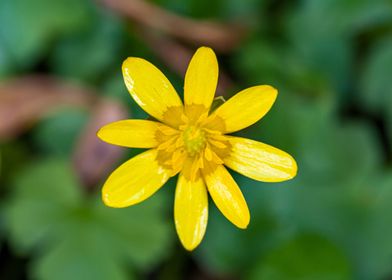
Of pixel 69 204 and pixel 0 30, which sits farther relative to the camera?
pixel 0 30

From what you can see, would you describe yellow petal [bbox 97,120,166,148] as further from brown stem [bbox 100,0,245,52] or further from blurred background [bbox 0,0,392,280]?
brown stem [bbox 100,0,245,52]

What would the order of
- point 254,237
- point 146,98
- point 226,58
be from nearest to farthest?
point 146,98
point 254,237
point 226,58

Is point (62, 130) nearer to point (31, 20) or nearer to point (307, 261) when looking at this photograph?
point (31, 20)

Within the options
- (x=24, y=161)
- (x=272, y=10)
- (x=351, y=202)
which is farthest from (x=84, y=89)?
(x=351, y=202)

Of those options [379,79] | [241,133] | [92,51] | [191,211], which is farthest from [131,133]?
[379,79]

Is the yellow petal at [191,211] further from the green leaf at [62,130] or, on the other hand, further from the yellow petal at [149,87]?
the green leaf at [62,130]

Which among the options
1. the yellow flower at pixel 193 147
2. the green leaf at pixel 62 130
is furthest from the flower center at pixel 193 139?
the green leaf at pixel 62 130

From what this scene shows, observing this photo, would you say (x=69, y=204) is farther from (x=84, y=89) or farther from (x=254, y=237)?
Result: (x=254, y=237)

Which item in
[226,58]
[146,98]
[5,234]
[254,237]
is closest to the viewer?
[146,98]
